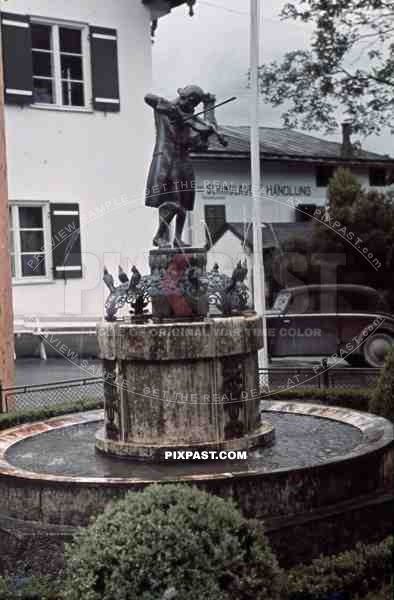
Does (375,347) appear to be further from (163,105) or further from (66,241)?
(163,105)

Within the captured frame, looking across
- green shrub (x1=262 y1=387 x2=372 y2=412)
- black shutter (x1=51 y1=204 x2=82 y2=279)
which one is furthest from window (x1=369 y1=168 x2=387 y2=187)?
green shrub (x1=262 y1=387 x2=372 y2=412)

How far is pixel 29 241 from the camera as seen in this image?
18.2 m

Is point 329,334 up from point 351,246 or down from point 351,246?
down

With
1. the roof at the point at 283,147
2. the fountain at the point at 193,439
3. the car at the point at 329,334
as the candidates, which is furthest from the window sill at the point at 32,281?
the fountain at the point at 193,439

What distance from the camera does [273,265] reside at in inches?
825

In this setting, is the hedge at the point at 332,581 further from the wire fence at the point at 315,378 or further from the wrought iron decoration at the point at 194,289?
the wire fence at the point at 315,378

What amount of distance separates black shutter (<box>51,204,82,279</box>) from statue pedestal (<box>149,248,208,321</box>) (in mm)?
10478

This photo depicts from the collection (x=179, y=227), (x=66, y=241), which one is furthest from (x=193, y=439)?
(x=66, y=241)

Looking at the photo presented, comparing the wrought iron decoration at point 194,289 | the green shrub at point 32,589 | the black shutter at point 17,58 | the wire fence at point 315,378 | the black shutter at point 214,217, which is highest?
the black shutter at point 17,58

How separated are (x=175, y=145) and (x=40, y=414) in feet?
11.9

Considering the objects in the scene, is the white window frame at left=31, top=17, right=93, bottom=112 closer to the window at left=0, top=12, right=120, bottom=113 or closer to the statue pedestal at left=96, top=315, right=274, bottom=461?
the window at left=0, top=12, right=120, bottom=113

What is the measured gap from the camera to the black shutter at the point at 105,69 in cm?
1911

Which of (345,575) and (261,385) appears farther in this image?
(261,385)

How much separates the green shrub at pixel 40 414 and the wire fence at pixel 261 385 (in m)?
0.32
